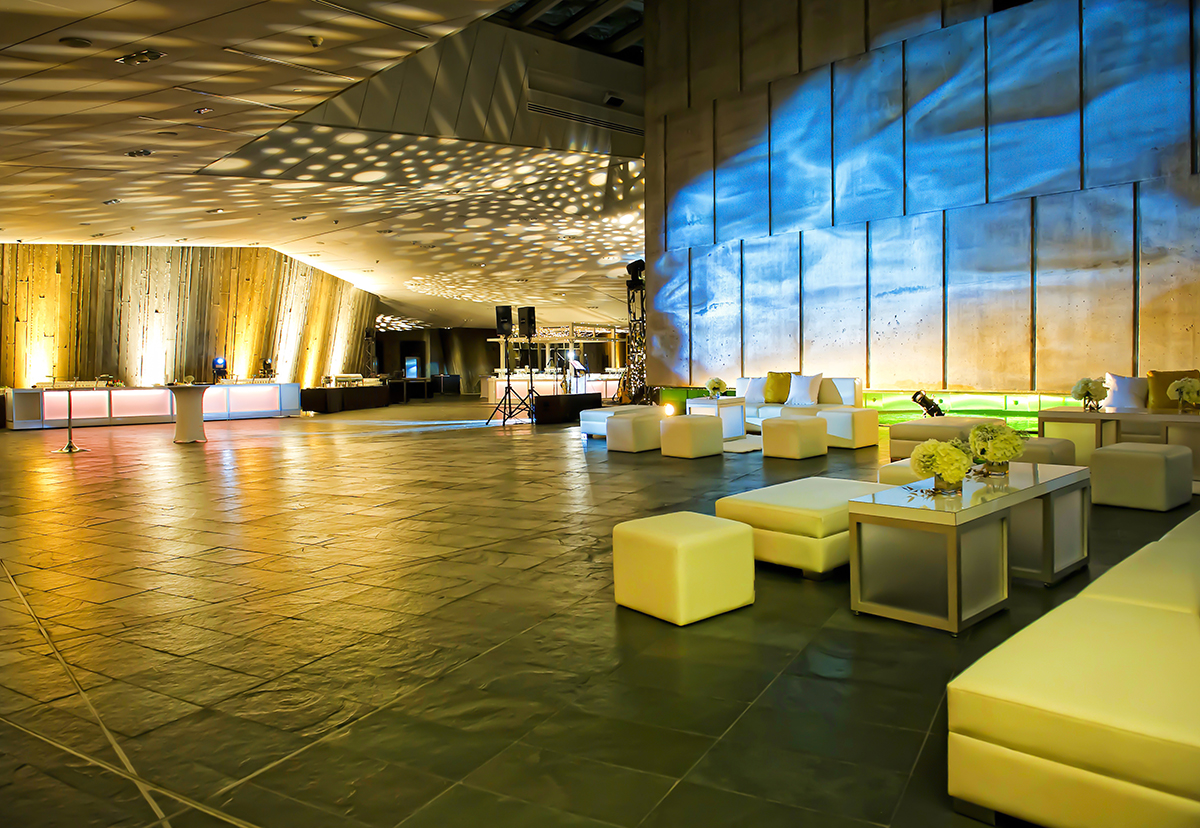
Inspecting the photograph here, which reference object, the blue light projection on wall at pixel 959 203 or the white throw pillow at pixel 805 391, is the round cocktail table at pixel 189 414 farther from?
the white throw pillow at pixel 805 391

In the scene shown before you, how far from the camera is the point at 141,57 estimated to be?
6172 millimetres

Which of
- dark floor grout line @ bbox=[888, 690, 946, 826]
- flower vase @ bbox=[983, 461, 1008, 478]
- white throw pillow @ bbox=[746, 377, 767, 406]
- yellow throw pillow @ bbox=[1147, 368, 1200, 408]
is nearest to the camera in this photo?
dark floor grout line @ bbox=[888, 690, 946, 826]

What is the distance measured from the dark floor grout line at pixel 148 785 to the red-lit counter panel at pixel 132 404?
48.0ft

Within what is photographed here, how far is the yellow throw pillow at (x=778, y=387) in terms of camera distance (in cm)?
1155

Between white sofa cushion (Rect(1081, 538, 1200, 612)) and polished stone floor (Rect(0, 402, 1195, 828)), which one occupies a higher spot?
white sofa cushion (Rect(1081, 538, 1200, 612))

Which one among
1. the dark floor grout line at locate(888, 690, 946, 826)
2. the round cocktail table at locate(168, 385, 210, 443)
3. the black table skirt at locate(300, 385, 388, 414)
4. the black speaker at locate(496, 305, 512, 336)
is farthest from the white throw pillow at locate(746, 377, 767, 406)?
the black table skirt at locate(300, 385, 388, 414)

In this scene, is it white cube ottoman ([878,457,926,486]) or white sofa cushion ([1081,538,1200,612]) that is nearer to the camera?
white sofa cushion ([1081,538,1200,612])

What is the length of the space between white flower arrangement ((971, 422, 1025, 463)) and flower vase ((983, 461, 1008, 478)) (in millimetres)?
79

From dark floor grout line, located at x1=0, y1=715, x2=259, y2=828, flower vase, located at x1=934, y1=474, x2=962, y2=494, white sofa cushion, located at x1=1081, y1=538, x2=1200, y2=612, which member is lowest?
dark floor grout line, located at x1=0, y1=715, x2=259, y2=828

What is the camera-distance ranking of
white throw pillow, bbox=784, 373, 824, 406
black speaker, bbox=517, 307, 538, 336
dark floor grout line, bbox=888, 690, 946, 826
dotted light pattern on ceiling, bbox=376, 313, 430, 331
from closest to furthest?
dark floor grout line, bbox=888, 690, 946, 826 → white throw pillow, bbox=784, 373, 824, 406 → black speaker, bbox=517, 307, 538, 336 → dotted light pattern on ceiling, bbox=376, 313, 430, 331

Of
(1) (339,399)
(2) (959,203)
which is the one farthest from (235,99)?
(1) (339,399)

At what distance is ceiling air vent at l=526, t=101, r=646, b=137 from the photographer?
13000 millimetres

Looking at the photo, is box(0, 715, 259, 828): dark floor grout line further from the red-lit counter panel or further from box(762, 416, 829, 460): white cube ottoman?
the red-lit counter panel

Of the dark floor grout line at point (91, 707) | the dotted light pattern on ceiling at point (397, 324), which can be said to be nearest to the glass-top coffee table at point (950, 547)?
the dark floor grout line at point (91, 707)
